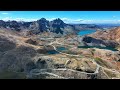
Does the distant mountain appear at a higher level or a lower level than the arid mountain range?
higher

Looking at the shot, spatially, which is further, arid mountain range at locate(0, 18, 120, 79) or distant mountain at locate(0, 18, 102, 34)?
distant mountain at locate(0, 18, 102, 34)

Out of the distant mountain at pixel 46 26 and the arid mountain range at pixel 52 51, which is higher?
the distant mountain at pixel 46 26

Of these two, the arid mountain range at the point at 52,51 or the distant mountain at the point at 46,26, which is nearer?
the arid mountain range at the point at 52,51

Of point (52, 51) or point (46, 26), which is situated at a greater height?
point (46, 26)
